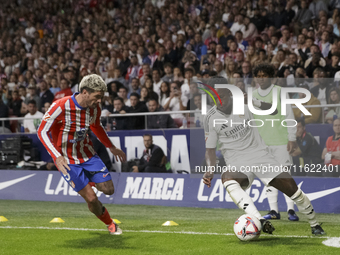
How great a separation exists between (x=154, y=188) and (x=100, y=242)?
4468 millimetres

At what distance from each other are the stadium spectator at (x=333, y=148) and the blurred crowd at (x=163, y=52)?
32 cm

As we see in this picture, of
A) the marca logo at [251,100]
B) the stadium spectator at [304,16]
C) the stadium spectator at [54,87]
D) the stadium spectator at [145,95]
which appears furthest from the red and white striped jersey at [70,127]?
the stadium spectator at [54,87]

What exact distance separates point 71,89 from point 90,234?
9.07m

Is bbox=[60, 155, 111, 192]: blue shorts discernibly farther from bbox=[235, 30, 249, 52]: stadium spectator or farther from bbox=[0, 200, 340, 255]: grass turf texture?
bbox=[235, 30, 249, 52]: stadium spectator

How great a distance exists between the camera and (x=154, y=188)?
441 inches

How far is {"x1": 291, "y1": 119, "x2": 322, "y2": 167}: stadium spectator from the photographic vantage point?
32.4ft

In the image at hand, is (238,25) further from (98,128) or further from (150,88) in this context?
(98,128)

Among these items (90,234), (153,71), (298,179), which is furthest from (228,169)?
(153,71)

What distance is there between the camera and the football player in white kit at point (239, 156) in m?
6.46

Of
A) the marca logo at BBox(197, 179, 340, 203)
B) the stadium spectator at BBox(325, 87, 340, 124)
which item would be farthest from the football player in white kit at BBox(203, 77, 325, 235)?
the stadium spectator at BBox(325, 87, 340, 124)

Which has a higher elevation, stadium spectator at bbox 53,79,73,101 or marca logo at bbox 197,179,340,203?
stadium spectator at bbox 53,79,73,101

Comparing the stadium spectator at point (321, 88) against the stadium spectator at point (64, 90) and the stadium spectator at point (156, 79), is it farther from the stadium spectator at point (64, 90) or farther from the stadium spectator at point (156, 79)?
the stadium spectator at point (64, 90)

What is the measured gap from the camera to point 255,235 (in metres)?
6.26

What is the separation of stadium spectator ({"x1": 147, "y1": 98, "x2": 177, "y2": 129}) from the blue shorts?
4643 mm
